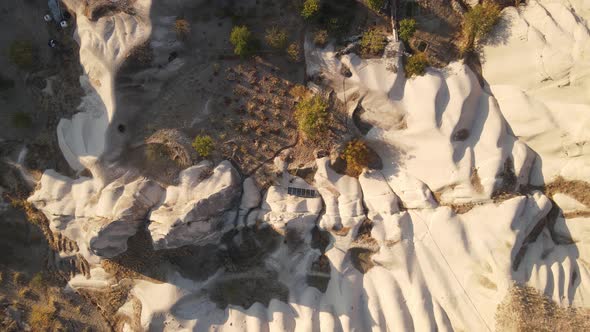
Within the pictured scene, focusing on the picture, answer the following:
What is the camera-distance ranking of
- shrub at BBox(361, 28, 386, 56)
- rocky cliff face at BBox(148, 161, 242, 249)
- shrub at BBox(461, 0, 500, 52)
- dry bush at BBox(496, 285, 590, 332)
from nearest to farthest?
dry bush at BBox(496, 285, 590, 332) < rocky cliff face at BBox(148, 161, 242, 249) < shrub at BBox(461, 0, 500, 52) < shrub at BBox(361, 28, 386, 56)

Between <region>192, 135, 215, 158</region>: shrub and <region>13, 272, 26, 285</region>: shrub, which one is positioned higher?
<region>192, 135, 215, 158</region>: shrub

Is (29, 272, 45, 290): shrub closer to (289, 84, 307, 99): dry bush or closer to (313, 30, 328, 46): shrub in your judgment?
(289, 84, 307, 99): dry bush

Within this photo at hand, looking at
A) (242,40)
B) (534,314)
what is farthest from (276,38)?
(534,314)

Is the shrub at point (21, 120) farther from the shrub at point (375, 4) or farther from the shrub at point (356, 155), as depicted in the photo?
the shrub at point (375, 4)

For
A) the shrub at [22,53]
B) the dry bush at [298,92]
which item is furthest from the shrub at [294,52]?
the shrub at [22,53]

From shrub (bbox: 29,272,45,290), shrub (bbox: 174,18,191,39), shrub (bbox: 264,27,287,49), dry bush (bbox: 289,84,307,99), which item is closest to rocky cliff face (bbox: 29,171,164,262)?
shrub (bbox: 29,272,45,290)

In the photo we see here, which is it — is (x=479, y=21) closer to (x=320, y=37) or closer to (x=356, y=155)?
(x=320, y=37)
